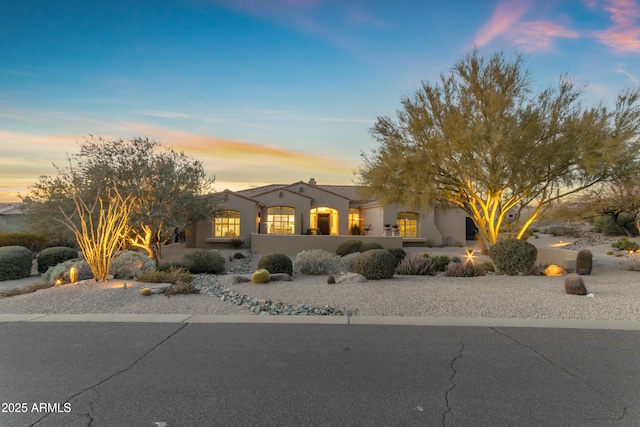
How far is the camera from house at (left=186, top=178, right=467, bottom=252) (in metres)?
27.0

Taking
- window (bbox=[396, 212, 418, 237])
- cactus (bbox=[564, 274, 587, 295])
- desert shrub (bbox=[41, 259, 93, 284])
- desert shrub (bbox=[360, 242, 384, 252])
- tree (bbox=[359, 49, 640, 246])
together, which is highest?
tree (bbox=[359, 49, 640, 246])

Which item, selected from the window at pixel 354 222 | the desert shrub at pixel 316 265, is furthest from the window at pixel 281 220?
the desert shrub at pixel 316 265

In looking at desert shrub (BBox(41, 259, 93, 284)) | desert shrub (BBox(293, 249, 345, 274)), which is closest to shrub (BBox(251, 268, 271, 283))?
desert shrub (BBox(293, 249, 345, 274))

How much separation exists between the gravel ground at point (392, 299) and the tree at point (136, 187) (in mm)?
9536

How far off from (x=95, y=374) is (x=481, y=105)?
15.3 meters

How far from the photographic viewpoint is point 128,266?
13273 mm

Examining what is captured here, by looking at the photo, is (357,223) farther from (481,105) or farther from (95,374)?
(95,374)

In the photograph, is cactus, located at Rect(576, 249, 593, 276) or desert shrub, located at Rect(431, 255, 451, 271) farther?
desert shrub, located at Rect(431, 255, 451, 271)

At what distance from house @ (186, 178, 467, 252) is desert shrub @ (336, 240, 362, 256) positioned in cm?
176

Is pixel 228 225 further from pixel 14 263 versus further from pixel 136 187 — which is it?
pixel 14 263

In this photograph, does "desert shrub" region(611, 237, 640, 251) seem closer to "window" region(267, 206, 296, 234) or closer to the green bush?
"window" region(267, 206, 296, 234)

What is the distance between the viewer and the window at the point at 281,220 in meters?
29.5

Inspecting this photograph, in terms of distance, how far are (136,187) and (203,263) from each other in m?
5.88

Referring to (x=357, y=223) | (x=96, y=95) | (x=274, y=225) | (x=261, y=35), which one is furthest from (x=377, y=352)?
(x=357, y=223)
